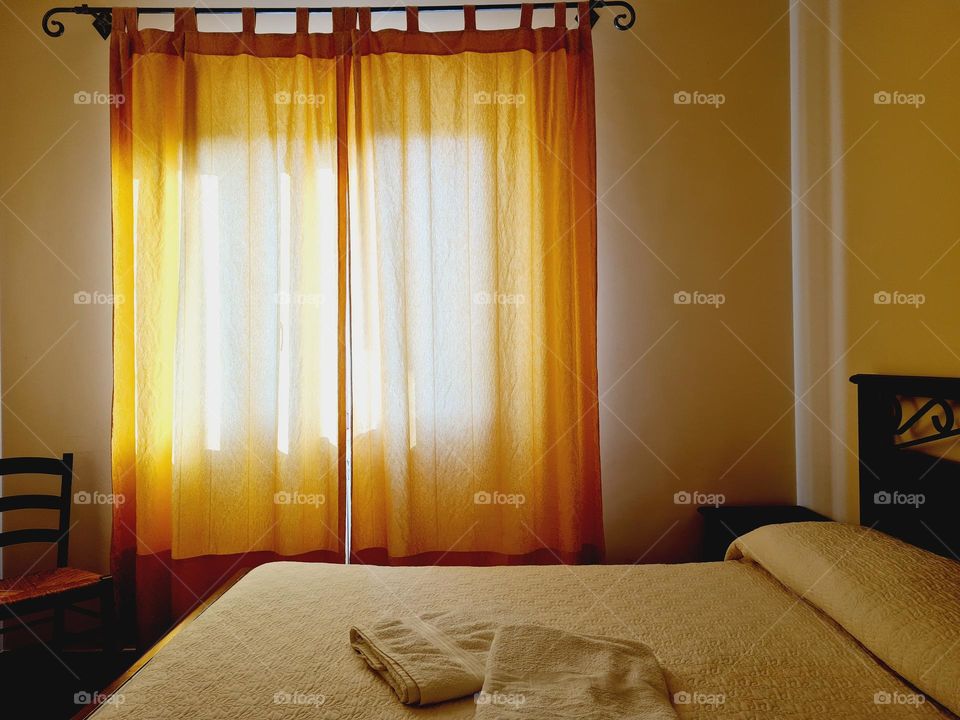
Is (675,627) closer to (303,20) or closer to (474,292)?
(474,292)

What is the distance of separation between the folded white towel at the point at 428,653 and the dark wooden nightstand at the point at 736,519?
1421mm

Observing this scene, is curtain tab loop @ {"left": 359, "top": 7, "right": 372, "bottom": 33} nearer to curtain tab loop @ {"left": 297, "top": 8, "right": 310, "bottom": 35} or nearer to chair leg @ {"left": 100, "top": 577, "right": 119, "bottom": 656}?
curtain tab loop @ {"left": 297, "top": 8, "right": 310, "bottom": 35}

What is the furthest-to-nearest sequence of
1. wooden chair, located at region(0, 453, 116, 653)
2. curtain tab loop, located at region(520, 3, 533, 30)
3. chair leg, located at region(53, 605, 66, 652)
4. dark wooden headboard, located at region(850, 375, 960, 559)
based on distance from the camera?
curtain tab loop, located at region(520, 3, 533, 30) → chair leg, located at region(53, 605, 66, 652) → wooden chair, located at region(0, 453, 116, 653) → dark wooden headboard, located at region(850, 375, 960, 559)

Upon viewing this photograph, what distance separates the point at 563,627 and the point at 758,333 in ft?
6.15

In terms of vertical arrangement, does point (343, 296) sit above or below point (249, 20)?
below

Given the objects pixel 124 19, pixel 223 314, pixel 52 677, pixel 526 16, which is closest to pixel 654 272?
pixel 526 16

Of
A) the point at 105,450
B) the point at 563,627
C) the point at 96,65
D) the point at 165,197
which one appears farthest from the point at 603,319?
the point at 96,65

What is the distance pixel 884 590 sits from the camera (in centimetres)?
135

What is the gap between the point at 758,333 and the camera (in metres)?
2.87

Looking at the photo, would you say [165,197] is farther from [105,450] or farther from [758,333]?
[758,333]

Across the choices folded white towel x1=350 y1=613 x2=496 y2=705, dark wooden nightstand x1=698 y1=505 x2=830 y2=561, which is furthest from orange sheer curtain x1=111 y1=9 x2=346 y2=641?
dark wooden nightstand x1=698 y1=505 x2=830 y2=561

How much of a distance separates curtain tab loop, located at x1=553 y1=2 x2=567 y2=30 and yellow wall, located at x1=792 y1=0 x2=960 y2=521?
103cm

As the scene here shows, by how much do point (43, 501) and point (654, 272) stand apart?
2826 mm

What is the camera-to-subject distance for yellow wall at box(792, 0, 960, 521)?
5.83ft
